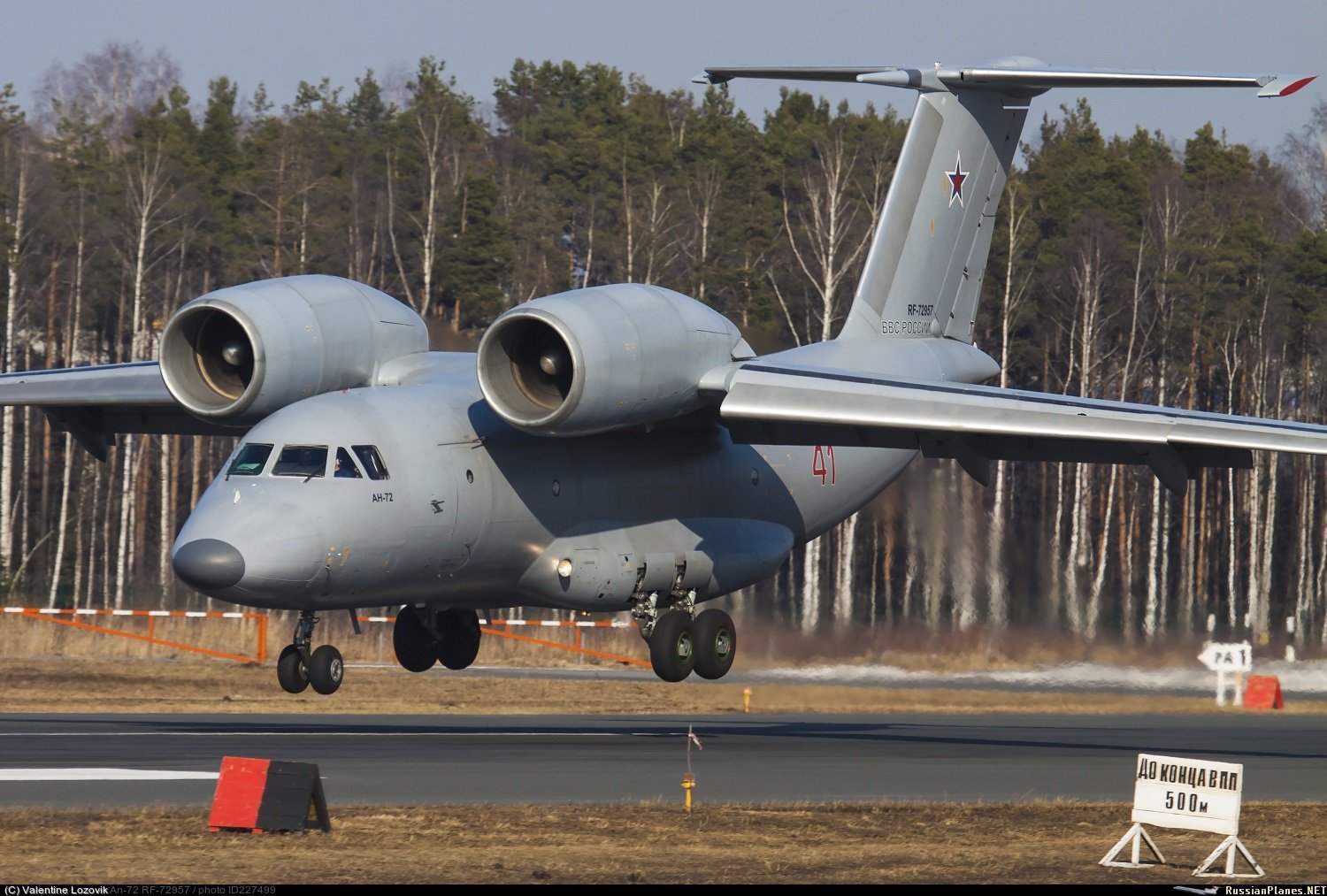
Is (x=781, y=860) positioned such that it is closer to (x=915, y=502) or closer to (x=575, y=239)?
(x=915, y=502)

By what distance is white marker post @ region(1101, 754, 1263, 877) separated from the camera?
12547mm

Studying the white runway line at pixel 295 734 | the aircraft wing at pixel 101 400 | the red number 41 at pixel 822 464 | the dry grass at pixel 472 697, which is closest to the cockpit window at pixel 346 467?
the aircraft wing at pixel 101 400

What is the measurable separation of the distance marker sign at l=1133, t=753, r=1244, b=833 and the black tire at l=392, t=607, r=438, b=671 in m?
9.64

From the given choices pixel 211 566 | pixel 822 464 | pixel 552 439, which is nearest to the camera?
pixel 211 566

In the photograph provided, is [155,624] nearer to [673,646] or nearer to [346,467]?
[673,646]

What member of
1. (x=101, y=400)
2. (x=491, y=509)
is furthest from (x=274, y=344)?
(x=101, y=400)

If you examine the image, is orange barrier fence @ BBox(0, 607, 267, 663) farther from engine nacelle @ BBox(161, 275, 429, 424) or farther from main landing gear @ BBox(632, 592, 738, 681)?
main landing gear @ BBox(632, 592, 738, 681)

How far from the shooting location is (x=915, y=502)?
2448cm

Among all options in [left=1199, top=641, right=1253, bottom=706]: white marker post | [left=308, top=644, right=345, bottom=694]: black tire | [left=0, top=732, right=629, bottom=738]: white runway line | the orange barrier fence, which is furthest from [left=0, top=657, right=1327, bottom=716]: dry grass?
[left=308, top=644, right=345, bottom=694]: black tire

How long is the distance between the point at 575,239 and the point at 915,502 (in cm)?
3291

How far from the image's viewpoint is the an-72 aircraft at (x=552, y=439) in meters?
17.3

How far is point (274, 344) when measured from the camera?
18641 mm

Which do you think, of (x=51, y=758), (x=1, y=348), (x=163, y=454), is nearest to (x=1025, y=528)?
(x=51, y=758)

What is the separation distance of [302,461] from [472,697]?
13.0 metres
